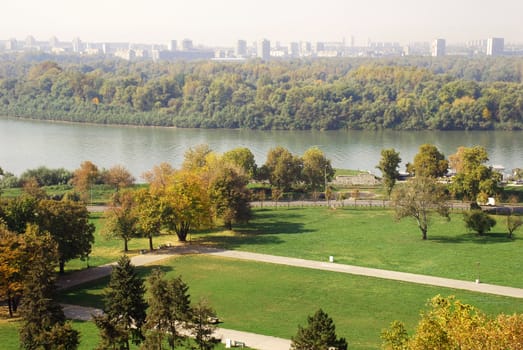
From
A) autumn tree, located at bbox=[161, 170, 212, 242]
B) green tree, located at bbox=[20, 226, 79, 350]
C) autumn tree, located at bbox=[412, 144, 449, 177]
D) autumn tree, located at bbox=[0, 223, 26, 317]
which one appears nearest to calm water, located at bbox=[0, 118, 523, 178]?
autumn tree, located at bbox=[412, 144, 449, 177]

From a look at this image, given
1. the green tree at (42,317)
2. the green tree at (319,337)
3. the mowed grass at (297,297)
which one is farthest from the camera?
the mowed grass at (297,297)

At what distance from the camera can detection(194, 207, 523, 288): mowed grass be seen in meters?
18.5

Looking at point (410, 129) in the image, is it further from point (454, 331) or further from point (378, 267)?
point (454, 331)

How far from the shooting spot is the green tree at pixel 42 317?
426 inches

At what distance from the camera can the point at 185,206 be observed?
21.4 m

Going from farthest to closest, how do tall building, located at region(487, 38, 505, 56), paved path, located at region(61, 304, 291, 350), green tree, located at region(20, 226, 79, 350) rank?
tall building, located at region(487, 38, 505, 56)
paved path, located at region(61, 304, 291, 350)
green tree, located at region(20, 226, 79, 350)

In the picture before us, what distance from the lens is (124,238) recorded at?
2033 centimetres

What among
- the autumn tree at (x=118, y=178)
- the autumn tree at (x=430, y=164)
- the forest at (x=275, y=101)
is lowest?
the autumn tree at (x=118, y=178)

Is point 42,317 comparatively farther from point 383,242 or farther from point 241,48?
point 241,48

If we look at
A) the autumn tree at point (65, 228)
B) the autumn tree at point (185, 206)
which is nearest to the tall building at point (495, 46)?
the autumn tree at point (185, 206)

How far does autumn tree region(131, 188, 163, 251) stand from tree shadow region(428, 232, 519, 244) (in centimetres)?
851

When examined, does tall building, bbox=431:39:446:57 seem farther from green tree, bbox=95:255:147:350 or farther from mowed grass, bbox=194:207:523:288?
green tree, bbox=95:255:147:350

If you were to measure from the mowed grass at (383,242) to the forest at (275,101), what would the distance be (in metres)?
30.3

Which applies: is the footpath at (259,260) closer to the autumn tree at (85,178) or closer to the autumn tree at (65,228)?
the autumn tree at (65,228)
